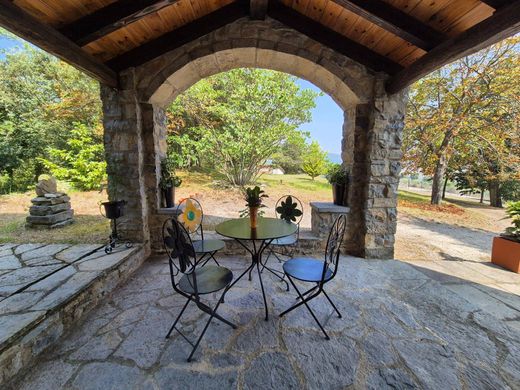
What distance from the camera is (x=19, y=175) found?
23.8ft

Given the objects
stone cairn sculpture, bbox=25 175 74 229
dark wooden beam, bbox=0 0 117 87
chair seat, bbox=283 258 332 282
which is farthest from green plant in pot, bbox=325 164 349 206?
stone cairn sculpture, bbox=25 175 74 229

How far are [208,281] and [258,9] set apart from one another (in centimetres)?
275

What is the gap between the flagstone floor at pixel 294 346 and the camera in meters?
1.34

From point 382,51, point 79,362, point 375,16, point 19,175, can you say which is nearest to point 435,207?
point 382,51

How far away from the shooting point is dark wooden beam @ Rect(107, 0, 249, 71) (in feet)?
8.45

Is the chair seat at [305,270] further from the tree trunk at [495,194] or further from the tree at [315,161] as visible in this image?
the tree trunk at [495,194]

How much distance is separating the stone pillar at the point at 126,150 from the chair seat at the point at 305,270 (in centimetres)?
202

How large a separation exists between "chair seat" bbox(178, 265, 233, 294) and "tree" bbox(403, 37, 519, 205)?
300 inches

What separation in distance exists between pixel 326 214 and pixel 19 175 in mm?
9479

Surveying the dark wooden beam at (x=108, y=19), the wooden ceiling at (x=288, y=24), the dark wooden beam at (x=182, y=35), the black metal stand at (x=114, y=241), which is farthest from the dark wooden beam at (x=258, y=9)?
the black metal stand at (x=114, y=241)

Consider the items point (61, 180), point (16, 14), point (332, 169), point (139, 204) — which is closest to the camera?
point (16, 14)

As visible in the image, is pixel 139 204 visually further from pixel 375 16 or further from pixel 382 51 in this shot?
pixel 382 51

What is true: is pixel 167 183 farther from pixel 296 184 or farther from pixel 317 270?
pixel 296 184

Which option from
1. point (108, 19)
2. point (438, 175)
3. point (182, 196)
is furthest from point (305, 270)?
point (438, 175)
